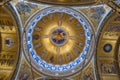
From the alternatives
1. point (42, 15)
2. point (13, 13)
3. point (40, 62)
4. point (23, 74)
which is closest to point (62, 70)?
point (40, 62)

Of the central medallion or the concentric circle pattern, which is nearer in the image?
the concentric circle pattern

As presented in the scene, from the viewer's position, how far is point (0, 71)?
17.4 m

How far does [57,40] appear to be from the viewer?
1988 centimetres

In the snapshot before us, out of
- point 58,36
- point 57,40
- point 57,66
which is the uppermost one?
point 58,36

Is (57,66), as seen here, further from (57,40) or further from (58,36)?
(58,36)

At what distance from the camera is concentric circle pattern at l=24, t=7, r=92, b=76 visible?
17984 millimetres

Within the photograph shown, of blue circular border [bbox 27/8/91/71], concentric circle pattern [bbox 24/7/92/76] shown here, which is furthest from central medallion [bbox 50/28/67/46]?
blue circular border [bbox 27/8/91/71]

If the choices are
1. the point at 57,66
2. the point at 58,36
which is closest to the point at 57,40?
the point at 58,36

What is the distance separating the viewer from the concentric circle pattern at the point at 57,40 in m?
18.0

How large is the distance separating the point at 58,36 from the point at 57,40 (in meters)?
0.32

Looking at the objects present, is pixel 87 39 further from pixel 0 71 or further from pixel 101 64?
pixel 0 71

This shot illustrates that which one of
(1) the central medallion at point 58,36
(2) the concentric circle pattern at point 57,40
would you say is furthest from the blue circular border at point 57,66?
(1) the central medallion at point 58,36

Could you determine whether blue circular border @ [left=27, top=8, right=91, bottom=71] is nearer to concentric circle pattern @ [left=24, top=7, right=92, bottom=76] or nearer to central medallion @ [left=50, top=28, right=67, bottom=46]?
A: concentric circle pattern @ [left=24, top=7, right=92, bottom=76]

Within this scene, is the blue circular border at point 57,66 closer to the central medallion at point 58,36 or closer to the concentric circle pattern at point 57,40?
the concentric circle pattern at point 57,40
